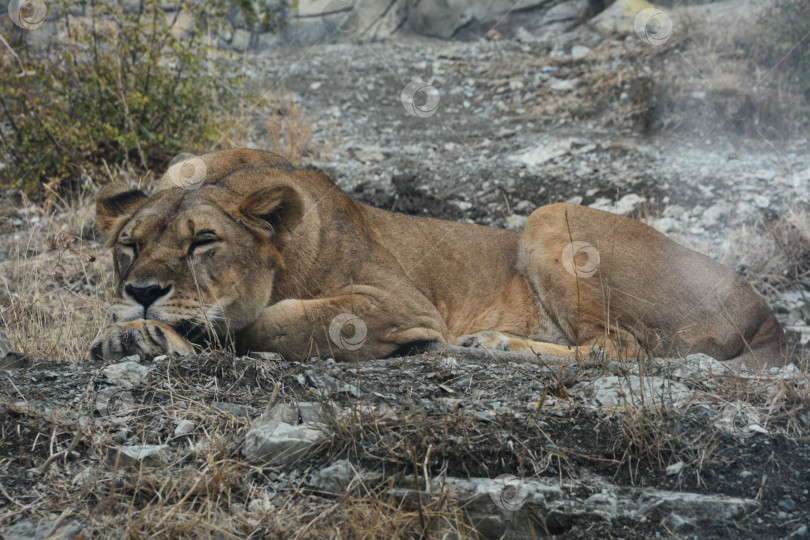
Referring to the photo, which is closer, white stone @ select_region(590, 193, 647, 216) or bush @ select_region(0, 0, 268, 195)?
bush @ select_region(0, 0, 268, 195)

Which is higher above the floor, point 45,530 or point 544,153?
point 45,530

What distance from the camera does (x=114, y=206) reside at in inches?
170

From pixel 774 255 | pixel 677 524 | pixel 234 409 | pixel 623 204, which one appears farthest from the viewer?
pixel 623 204

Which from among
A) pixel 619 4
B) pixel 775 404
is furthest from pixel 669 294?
pixel 619 4

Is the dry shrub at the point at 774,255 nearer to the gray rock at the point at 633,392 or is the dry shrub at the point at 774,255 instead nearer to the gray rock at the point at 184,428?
the gray rock at the point at 633,392

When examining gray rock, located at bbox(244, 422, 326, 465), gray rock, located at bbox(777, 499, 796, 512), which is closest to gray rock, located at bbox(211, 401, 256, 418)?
gray rock, located at bbox(244, 422, 326, 465)

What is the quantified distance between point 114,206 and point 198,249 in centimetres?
77
